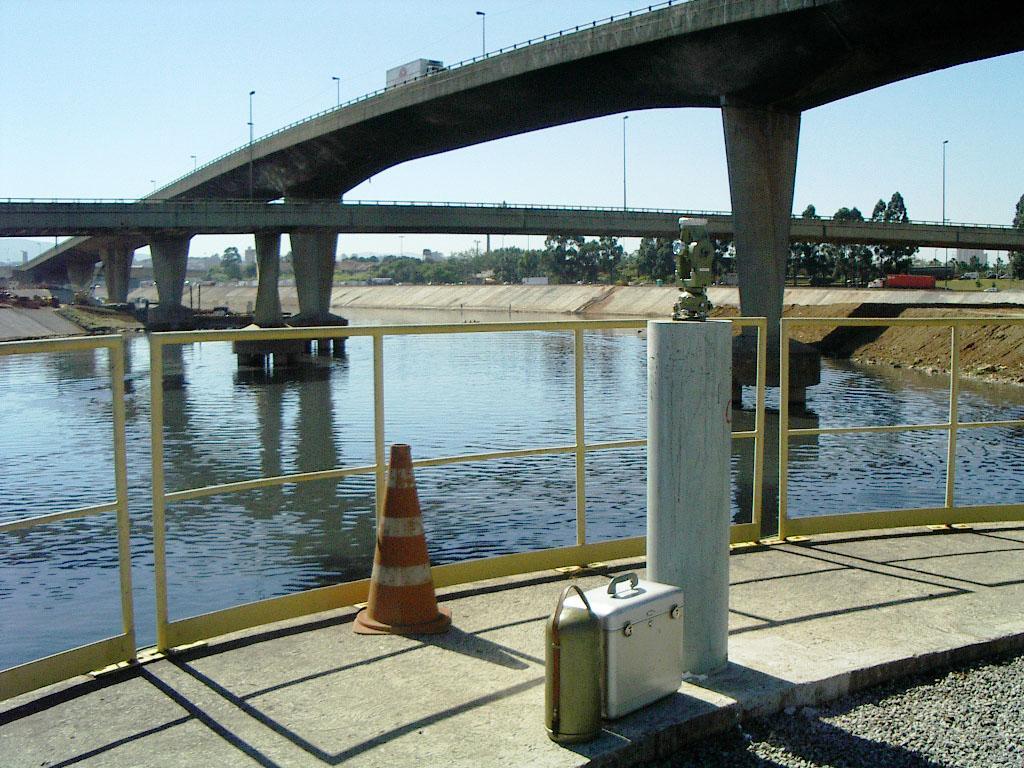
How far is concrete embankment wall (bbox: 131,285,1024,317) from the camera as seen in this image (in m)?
78.4

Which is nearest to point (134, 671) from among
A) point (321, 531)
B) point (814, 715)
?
point (814, 715)

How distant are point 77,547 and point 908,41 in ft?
98.9

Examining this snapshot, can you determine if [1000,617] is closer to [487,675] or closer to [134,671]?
[487,675]

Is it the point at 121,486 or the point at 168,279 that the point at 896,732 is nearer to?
the point at 121,486

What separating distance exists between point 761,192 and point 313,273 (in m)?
39.3

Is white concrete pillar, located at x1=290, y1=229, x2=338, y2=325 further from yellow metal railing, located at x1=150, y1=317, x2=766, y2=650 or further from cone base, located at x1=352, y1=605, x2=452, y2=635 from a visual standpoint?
cone base, located at x1=352, y1=605, x2=452, y2=635

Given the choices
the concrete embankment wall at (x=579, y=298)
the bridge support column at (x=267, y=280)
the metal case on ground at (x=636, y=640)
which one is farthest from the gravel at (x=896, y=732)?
the bridge support column at (x=267, y=280)

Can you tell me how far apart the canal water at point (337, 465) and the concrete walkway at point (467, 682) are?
22.3 ft

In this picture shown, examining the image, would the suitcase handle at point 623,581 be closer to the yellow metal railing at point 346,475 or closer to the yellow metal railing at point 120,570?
the yellow metal railing at point 346,475

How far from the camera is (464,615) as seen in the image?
5.81 meters

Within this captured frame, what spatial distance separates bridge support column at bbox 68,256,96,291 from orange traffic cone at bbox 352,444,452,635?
15787 centimetres

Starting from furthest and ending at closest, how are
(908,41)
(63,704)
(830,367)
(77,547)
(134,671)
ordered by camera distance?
1. (830,367)
2. (908,41)
3. (77,547)
4. (134,671)
5. (63,704)

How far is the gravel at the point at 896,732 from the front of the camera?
4.24 metres

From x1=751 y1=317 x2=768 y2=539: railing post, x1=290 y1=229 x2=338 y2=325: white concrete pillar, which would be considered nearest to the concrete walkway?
x1=751 y1=317 x2=768 y2=539: railing post
